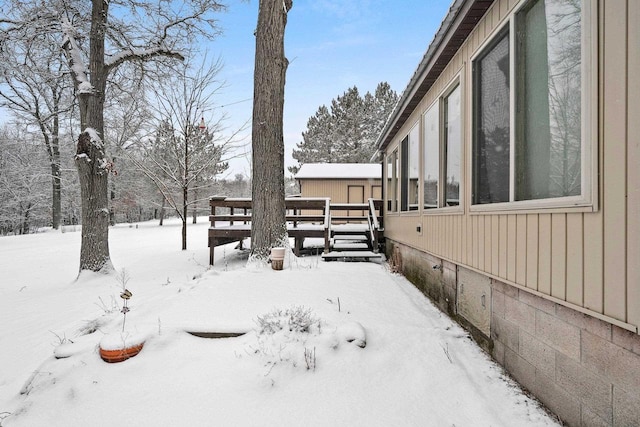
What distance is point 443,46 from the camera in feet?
12.8

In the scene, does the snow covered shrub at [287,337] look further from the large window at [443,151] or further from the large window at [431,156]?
the large window at [431,156]

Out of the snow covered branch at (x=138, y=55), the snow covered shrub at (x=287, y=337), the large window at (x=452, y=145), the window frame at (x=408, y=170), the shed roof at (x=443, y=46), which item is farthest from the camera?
the snow covered branch at (x=138, y=55)

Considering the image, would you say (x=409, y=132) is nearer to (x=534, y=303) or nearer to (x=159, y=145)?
(x=534, y=303)

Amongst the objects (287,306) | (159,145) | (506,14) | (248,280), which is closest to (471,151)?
(506,14)

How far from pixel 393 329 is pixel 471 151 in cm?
194

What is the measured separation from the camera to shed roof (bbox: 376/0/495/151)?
127 inches

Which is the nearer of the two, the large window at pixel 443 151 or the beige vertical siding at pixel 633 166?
the beige vertical siding at pixel 633 166

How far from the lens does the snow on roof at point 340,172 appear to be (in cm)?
1730

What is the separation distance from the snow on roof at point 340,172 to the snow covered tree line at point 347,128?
11.7m

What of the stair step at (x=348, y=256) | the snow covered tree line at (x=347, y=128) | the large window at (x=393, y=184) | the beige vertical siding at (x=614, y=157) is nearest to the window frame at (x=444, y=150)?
the beige vertical siding at (x=614, y=157)

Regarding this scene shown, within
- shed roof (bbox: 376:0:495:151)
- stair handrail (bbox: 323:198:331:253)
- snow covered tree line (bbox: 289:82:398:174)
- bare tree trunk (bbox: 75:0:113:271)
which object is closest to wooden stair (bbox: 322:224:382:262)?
stair handrail (bbox: 323:198:331:253)

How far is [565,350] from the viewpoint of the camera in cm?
204

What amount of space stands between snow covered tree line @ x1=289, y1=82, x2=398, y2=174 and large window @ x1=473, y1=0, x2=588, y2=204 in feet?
88.9

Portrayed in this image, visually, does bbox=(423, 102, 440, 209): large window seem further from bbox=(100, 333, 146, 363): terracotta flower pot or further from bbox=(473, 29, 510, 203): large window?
bbox=(100, 333, 146, 363): terracotta flower pot
